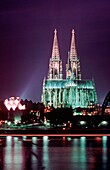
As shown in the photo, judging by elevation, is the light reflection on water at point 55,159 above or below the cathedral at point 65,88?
below

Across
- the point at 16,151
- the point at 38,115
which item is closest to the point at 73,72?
the point at 38,115

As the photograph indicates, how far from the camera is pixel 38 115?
153 m

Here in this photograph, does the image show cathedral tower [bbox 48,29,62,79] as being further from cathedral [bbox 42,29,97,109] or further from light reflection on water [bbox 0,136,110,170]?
light reflection on water [bbox 0,136,110,170]

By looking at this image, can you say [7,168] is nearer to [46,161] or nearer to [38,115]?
[46,161]

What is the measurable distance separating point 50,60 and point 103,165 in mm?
167703

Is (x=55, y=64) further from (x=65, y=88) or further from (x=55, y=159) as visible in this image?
(x=55, y=159)

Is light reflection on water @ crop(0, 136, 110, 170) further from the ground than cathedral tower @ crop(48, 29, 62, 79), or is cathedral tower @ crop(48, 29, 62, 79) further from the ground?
cathedral tower @ crop(48, 29, 62, 79)

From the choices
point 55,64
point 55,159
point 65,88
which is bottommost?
point 55,159

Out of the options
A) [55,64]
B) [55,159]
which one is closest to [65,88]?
[55,64]

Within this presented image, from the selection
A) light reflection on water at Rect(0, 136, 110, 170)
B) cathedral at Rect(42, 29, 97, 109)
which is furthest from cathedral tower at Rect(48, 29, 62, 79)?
light reflection on water at Rect(0, 136, 110, 170)

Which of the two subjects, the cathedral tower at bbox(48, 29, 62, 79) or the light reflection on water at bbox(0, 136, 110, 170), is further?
the cathedral tower at bbox(48, 29, 62, 79)

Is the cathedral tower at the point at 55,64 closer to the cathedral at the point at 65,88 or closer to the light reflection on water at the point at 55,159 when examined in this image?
the cathedral at the point at 65,88

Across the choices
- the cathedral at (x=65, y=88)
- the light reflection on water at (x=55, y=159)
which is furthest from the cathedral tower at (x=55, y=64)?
the light reflection on water at (x=55, y=159)

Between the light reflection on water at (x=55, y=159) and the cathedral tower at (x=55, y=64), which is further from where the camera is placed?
the cathedral tower at (x=55, y=64)
